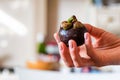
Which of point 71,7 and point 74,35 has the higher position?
point 71,7

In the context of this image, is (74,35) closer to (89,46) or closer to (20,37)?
(89,46)

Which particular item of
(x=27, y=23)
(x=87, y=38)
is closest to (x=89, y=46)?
(x=87, y=38)

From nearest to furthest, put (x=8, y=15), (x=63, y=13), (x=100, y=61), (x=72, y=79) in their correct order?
(x=100, y=61) < (x=72, y=79) < (x=8, y=15) < (x=63, y=13)

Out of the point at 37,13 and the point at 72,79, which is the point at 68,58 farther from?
the point at 37,13

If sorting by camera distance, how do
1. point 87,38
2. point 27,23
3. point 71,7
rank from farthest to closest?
point 71,7 → point 27,23 → point 87,38

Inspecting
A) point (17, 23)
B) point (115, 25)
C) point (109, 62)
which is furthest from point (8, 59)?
point (109, 62)

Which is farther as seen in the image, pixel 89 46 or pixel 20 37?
pixel 20 37
